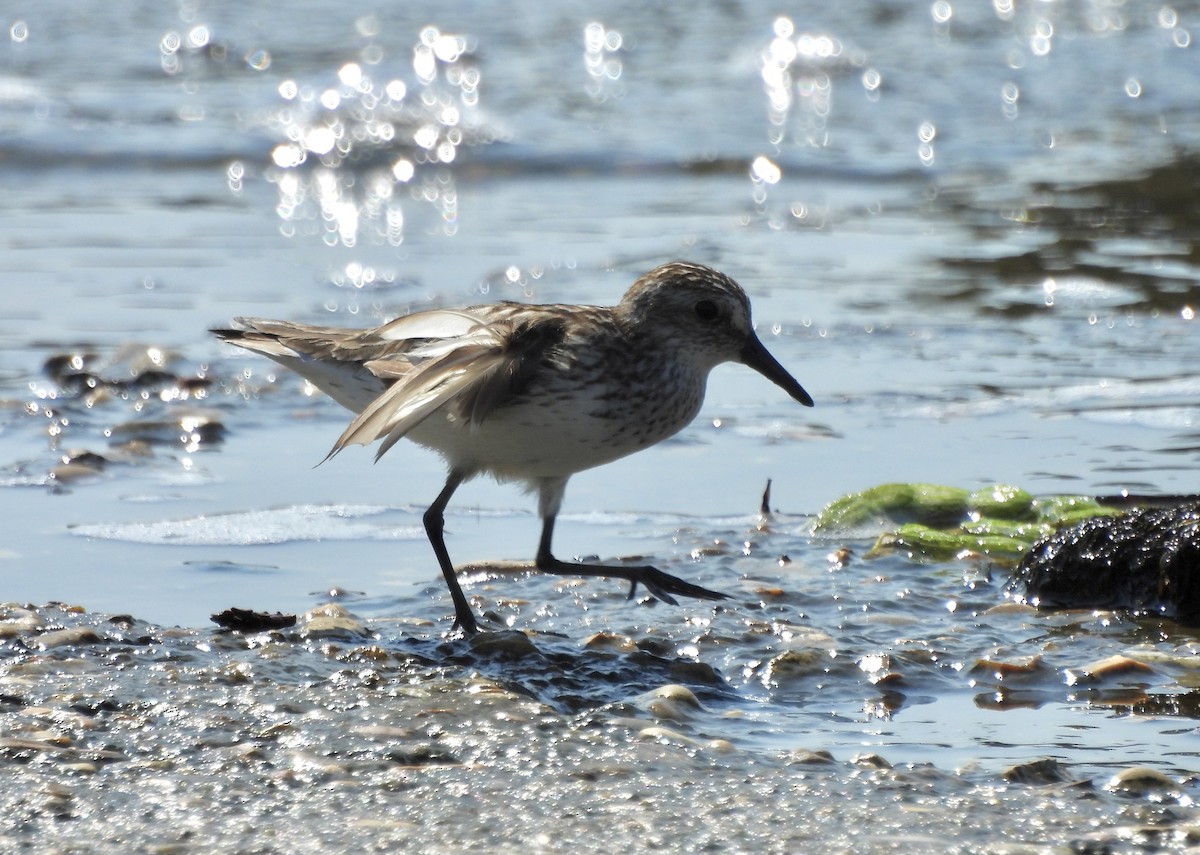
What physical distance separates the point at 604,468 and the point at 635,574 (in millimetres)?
1703

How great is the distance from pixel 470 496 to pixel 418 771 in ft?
Result: 8.95

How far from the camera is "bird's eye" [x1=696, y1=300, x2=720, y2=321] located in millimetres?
5199

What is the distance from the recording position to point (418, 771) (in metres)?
3.55

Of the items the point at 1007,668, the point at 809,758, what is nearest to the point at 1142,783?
the point at 809,758

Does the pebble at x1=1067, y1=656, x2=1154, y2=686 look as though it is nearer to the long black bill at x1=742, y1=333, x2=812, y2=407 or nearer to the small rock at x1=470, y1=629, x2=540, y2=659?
the small rock at x1=470, y1=629, x2=540, y2=659

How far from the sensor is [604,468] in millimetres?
6523

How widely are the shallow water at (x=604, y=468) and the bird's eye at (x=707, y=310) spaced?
2.60ft

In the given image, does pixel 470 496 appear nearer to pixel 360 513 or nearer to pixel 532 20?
pixel 360 513

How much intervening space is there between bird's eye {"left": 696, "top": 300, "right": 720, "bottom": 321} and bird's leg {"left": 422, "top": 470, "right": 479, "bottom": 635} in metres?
0.90

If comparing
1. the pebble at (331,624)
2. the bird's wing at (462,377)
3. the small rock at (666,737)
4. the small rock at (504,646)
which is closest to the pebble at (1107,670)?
the small rock at (666,737)

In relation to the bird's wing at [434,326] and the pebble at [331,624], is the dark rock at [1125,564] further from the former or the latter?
the pebble at [331,624]

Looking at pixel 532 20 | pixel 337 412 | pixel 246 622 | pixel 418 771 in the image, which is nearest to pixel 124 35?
pixel 532 20

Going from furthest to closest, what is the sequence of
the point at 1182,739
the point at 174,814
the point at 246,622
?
the point at 246,622
the point at 1182,739
the point at 174,814

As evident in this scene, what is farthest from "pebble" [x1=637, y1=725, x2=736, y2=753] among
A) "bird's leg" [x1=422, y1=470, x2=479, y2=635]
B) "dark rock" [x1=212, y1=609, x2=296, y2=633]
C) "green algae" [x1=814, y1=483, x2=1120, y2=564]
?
"green algae" [x1=814, y1=483, x2=1120, y2=564]
